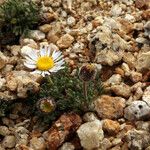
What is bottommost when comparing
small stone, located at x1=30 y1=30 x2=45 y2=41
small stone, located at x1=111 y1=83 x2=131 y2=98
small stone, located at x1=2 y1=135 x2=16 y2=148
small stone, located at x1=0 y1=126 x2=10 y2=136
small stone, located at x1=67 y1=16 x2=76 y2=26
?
small stone, located at x1=2 y1=135 x2=16 y2=148

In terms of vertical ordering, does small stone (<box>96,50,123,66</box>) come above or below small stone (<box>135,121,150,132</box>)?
above

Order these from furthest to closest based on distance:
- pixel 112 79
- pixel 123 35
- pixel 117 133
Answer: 1. pixel 123 35
2. pixel 112 79
3. pixel 117 133

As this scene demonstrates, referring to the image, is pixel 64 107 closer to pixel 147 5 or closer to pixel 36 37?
pixel 36 37

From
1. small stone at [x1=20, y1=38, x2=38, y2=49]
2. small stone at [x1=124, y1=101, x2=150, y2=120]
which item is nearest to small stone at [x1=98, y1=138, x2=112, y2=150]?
small stone at [x1=124, y1=101, x2=150, y2=120]

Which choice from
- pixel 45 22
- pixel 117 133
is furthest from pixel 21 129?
pixel 45 22

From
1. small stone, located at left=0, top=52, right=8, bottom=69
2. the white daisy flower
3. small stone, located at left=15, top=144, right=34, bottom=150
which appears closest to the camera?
small stone, located at left=15, top=144, right=34, bottom=150

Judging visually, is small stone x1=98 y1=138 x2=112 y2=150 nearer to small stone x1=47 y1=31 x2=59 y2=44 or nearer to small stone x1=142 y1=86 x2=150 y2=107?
small stone x1=142 y1=86 x2=150 y2=107
